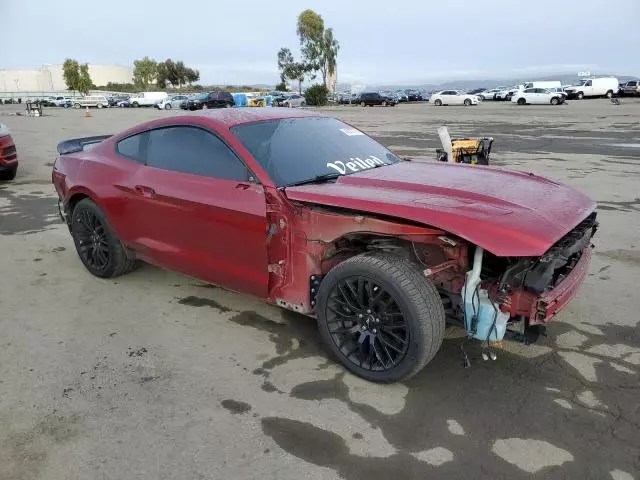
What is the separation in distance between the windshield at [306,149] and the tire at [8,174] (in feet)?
26.4

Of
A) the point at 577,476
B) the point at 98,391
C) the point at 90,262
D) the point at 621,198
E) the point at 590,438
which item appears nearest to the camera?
the point at 577,476

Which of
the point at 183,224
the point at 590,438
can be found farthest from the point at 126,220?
the point at 590,438

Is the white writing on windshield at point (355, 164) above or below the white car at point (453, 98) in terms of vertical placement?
above

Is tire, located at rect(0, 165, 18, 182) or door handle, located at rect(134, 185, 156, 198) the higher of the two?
door handle, located at rect(134, 185, 156, 198)

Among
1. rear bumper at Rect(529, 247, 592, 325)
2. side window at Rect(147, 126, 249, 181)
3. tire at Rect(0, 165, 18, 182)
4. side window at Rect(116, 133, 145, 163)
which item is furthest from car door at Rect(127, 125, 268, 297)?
tire at Rect(0, 165, 18, 182)

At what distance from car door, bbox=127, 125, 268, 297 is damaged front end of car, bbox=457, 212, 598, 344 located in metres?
1.34

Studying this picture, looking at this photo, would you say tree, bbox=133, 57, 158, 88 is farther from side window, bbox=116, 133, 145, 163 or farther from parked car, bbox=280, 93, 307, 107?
side window, bbox=116, 133, 145, 163

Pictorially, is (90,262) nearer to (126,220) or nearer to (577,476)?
(126,220)

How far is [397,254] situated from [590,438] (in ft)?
4.56

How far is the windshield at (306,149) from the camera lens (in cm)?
360

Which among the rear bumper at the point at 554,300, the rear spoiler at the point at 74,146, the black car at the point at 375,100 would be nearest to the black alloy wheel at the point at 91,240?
the rear spoiler at the point at 74,146

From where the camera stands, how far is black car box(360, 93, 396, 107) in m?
50.1

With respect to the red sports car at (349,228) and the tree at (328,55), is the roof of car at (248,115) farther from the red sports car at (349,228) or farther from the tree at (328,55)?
the tree at (328,55)

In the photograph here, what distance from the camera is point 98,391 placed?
316 centimetres
